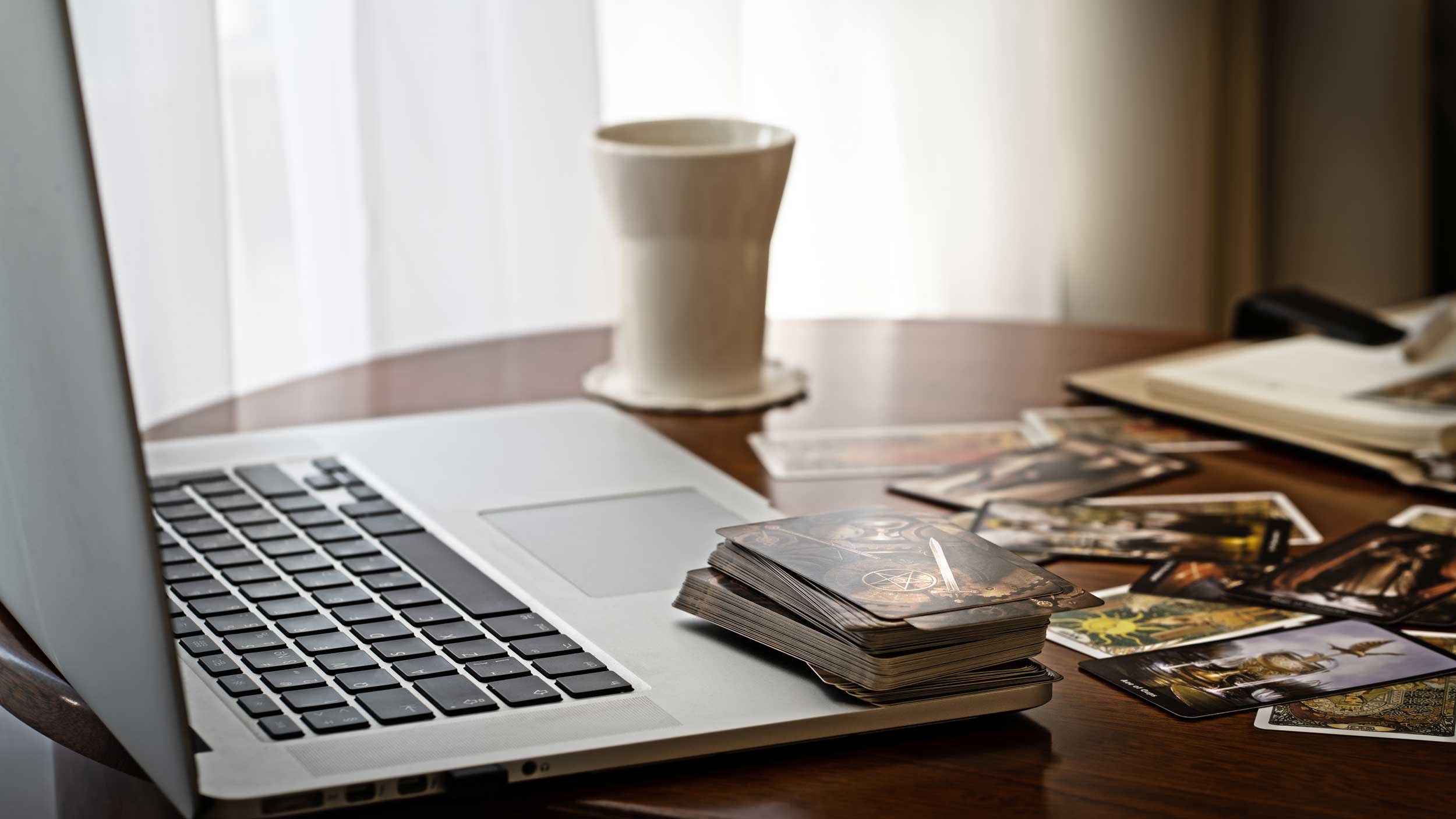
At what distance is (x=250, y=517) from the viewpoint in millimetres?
824

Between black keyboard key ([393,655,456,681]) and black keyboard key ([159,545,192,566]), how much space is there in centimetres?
21

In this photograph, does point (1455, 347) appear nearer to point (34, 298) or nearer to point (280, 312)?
point (34, 298)

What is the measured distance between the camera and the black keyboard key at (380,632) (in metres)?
0.63

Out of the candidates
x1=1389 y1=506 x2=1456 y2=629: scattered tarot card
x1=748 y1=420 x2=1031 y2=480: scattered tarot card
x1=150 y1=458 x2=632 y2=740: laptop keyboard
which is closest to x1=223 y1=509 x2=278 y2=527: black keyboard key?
x1=150 y1=458 x2=632 y2=740: laptop keyboard

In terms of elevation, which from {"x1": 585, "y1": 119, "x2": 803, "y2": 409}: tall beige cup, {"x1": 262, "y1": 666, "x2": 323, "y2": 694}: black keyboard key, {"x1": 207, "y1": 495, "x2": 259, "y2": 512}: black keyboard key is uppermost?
{"x1": 585, "y1": 119, "x2": 803, "y2": 409}: tall beige cup

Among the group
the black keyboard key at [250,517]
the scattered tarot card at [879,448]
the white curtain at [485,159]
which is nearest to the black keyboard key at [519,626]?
the black keyboard key at [250,517]

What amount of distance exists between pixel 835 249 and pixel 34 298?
204cm

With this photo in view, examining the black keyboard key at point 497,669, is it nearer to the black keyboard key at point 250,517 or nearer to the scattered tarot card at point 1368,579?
the black keyboard key at point 250,517

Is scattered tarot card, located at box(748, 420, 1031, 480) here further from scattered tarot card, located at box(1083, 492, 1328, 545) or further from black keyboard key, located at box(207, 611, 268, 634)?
black keyboard key, located at box(207, 611, 268, 634)

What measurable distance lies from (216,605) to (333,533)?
12 centimetres

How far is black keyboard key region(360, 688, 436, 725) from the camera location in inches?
21.8

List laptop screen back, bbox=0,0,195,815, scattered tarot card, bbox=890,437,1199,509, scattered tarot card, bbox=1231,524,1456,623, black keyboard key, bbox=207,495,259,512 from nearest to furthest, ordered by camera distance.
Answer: laptop screen back, bbox=0,0,195,815 < scattered tarot card, bbox=1231,524,1456,623 < black keyboard key, bbox=207,495,259,512 < scattered tarot card, bbox=890,437,1199,509

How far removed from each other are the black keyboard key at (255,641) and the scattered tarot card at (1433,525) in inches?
21.4

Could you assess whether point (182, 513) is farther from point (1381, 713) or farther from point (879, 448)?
point (1381, 713)
